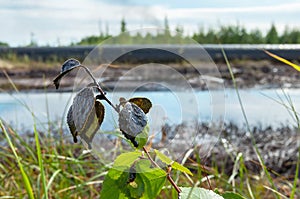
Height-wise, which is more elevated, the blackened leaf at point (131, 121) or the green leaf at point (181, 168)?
the blackened leaf at point (131, 121)

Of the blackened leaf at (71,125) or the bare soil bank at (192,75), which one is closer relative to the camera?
the blackened leaf at (71,125)

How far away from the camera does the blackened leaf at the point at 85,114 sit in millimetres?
453

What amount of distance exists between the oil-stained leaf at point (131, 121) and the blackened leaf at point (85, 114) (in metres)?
0.03

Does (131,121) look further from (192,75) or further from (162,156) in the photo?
(192,75)

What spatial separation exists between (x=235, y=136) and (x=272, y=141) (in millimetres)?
229

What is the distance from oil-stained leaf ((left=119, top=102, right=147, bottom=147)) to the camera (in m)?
0.44

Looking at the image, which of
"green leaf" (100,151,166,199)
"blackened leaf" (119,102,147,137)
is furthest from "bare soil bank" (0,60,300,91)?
"blackened leaf" (119,102,147,137)

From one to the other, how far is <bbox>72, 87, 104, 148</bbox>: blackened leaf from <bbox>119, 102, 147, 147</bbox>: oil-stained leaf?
29 millimetres

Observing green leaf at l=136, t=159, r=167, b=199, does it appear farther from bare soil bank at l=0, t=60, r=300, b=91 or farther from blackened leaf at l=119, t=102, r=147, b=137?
bare soil bank at l=0, t=60, r=300, b=91

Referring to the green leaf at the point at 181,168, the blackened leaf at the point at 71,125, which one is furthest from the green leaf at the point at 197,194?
the blackened leaf at the point at 71,125

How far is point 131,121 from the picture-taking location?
1.44 ft

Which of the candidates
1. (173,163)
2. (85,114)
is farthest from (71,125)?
(173,163)

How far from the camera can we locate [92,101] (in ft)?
1.48

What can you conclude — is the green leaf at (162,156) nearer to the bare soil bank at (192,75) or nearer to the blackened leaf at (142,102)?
the blackened leaf at (142,102)
